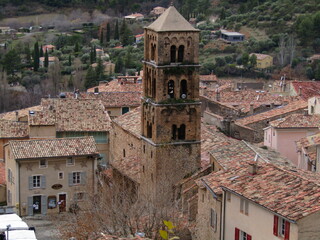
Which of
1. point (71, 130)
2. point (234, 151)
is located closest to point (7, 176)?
point (71, 130)

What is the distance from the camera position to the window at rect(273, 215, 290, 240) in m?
31.5

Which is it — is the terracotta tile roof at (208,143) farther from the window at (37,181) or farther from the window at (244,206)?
the window at (244,206)

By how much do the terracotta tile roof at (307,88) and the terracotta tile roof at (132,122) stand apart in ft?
83.4

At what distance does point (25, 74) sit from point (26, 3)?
55.6 meters

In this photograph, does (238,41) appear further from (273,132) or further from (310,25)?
(273,132)

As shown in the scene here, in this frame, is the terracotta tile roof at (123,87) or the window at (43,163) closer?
the window at (43,163)

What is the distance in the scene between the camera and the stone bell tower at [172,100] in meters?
46.5

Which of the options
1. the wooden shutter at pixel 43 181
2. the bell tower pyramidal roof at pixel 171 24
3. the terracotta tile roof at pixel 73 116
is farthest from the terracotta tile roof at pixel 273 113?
the bell tower pyramidal roof at pixel 171 24

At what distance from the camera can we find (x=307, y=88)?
272ft

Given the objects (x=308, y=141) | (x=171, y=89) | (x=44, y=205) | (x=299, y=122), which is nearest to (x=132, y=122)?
(x=44, y=205)

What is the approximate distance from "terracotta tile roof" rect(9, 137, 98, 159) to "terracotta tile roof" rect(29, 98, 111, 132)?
6250 mm

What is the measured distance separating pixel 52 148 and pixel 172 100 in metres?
10.1

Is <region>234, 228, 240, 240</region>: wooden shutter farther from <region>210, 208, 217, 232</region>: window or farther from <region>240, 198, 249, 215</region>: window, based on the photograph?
<region>210, 208, 217, 232</region>: window

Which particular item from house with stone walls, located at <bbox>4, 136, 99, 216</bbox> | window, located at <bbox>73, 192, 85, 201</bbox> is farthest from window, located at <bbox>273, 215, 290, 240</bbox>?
window, located at <bbox>73, 192, 85, 201</bbox>
